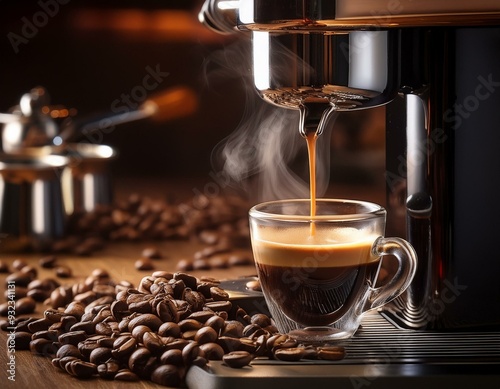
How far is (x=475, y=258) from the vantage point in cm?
93

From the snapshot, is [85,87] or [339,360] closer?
[339,360]

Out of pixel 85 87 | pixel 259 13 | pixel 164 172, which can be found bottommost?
pixel 164 172

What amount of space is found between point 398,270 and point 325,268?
0.08 meters

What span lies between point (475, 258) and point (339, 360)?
0.21m

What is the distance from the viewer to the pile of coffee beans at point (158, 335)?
0.85m

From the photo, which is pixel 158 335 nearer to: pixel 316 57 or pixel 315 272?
pixel 315 272

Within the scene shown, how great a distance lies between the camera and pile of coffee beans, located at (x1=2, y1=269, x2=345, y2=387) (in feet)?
2.79

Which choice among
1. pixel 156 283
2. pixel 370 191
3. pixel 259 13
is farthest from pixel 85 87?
pixel 259 13

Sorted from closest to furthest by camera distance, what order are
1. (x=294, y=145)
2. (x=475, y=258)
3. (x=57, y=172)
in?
(x=475, y=258) < (x=57, y=172) < (x=294, y=145)

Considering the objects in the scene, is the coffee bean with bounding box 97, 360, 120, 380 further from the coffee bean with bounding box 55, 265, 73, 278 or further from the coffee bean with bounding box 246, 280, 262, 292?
the coffee bean with bounding box 55, 265, 73, 278

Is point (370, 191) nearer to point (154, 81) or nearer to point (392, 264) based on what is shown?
point (154, 81)

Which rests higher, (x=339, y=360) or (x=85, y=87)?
(x=85, y=87)

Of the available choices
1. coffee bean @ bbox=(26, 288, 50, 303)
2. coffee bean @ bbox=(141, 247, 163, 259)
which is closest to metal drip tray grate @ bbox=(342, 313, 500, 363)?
coffee bean @ bbox=(26, 288, 50, 303)

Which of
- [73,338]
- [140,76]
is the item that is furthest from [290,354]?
[140,76]
